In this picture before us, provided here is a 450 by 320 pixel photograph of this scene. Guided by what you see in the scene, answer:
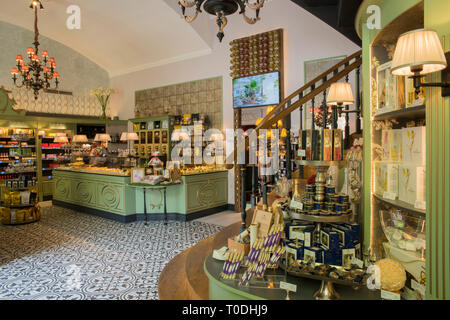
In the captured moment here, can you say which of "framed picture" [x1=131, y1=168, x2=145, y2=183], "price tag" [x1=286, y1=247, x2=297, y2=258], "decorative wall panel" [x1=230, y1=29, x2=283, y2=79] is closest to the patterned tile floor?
"framed picture" [x1=131, y1=168, x2=145, y2=183]

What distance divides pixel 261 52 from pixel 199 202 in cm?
399

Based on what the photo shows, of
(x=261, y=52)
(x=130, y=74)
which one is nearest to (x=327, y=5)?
(x=261, y=52)

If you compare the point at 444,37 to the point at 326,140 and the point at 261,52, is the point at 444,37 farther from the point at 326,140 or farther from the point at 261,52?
the point at 261,52

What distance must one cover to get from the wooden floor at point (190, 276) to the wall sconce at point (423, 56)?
1.98 metres

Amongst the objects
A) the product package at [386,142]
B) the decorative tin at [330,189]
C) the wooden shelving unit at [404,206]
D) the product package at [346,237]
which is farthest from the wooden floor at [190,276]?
the product package at [386,142]

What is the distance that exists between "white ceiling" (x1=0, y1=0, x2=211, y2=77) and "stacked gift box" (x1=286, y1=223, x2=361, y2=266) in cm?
754

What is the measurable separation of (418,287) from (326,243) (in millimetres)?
585

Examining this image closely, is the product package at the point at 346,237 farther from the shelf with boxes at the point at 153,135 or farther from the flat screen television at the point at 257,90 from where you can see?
the shelf with boxes at the point at 153,135

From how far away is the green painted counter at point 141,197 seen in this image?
269 inches

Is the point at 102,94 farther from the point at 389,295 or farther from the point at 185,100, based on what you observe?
the point at 389,295

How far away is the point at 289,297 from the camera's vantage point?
5.97 ft

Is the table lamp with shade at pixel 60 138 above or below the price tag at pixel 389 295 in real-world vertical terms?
above

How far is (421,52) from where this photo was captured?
152 cm

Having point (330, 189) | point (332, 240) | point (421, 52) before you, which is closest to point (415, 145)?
point (330, 189)
